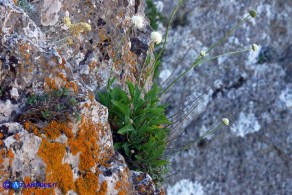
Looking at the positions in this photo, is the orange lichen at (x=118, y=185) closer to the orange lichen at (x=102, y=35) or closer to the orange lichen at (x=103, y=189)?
the orange lichen at (x=103, y=189)

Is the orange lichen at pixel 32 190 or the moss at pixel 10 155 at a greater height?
the moss at pixel 10 155

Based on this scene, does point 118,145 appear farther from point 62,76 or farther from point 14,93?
point 14,93

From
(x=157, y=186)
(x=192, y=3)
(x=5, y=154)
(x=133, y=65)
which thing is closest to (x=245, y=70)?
(x=192, y=3)

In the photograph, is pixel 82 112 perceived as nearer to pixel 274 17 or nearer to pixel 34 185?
pixel 34 185

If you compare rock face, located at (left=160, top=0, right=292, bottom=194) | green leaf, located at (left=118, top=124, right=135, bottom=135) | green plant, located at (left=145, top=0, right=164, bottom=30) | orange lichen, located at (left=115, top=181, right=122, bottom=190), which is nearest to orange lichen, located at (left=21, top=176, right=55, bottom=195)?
orange lichen, located at (left=115, top=181, right=122, bottom=190)

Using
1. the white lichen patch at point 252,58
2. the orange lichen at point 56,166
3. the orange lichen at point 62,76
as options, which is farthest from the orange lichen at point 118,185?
the white lichen patch at point 252,58

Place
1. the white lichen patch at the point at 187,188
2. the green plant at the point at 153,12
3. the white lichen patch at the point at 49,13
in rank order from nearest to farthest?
1. the white lichen patch at the point at 49,13
2. the white lichen patch at the point at 187,188
3. the green plant at the point at 153,12

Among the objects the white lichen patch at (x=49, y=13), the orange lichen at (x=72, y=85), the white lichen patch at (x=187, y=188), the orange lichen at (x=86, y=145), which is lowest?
the orange lichen at (x=86, y=145)
